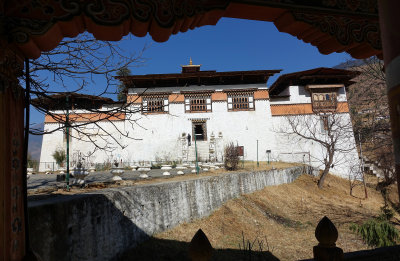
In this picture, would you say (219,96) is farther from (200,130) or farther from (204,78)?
(200,130)

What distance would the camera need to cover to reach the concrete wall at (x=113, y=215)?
4410 mm

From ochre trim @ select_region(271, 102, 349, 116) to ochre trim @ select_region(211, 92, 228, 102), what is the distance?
15.3 ft

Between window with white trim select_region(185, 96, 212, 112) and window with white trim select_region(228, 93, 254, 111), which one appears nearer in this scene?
window with white trim select_region(185, 96, 212, 112)

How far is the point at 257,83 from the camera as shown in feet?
77.4

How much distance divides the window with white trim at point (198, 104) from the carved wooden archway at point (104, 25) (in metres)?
20.7

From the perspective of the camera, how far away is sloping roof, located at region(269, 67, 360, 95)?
906 inches

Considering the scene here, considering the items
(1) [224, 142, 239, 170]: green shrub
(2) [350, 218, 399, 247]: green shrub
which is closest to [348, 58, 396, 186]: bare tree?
(2) [350, 218, 399, 247]: green shrub

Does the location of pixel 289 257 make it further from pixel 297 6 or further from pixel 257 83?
pixel 257 83

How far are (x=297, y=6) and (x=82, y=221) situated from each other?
18.0 feet

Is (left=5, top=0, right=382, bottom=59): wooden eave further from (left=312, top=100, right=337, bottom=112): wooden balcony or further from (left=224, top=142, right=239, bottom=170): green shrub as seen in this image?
(left=312, top=100, right=337, bottom=112): wooden balcony

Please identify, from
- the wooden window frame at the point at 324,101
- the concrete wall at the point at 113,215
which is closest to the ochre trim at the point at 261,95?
the wooden window frame at the point at 324,101

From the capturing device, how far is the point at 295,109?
23547 millimetres

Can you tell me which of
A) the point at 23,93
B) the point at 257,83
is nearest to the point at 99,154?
the point at 257,83

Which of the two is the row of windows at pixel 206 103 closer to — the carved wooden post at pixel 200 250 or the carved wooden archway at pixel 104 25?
the carved wooden archway at pixel 104 25
